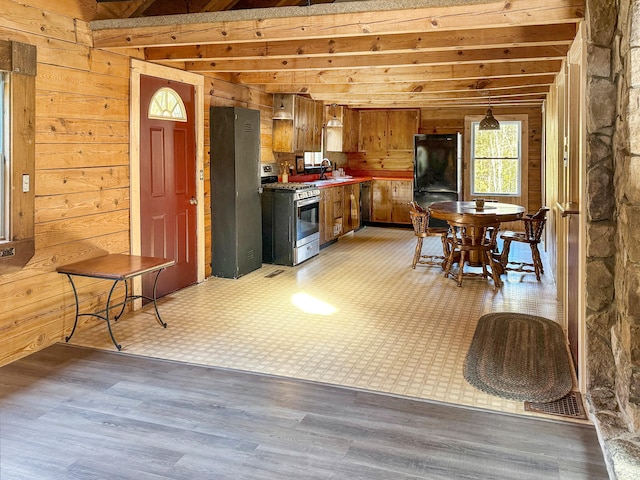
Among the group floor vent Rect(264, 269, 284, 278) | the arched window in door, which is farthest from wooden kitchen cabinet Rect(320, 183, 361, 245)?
the arched window in door

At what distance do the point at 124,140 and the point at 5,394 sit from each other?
2.31 metres

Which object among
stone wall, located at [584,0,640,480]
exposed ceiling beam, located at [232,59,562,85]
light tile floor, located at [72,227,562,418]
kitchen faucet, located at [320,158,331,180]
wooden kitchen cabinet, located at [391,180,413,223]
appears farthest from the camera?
wooden kitchen cabinet, located at [391,180,413,223]

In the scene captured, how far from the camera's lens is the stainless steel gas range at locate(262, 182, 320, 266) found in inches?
264

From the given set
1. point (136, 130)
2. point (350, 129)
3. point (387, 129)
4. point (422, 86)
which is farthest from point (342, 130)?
point (136, 130)

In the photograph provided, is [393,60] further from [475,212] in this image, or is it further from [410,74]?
[475,212]

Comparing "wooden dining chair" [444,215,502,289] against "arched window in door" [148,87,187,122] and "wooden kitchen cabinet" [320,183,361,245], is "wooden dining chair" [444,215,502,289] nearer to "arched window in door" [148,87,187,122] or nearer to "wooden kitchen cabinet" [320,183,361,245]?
"wooden kitchen cabinet" [320,183,361,245]

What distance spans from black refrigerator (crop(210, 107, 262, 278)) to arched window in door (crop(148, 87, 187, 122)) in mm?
547

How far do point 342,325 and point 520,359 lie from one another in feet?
4.62

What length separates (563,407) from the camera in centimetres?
297

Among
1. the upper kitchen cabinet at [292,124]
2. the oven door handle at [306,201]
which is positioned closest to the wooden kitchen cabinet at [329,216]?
the oven door handle at [306,201]

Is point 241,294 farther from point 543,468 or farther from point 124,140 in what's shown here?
point 543,468

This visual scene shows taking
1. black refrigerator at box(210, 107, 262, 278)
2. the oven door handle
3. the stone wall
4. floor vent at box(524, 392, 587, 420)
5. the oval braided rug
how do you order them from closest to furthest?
the stone wall, floor vent at box(524, 392, 587, 420), the oval braided rug, black refrigerator at box(210, 107, 262, 278), the oven door handle

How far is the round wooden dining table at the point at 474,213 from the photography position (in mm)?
5672

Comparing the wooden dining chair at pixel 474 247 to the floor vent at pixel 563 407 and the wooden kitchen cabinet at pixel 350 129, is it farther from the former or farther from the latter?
the wooden kitchen cabinet at pixel 350 129
